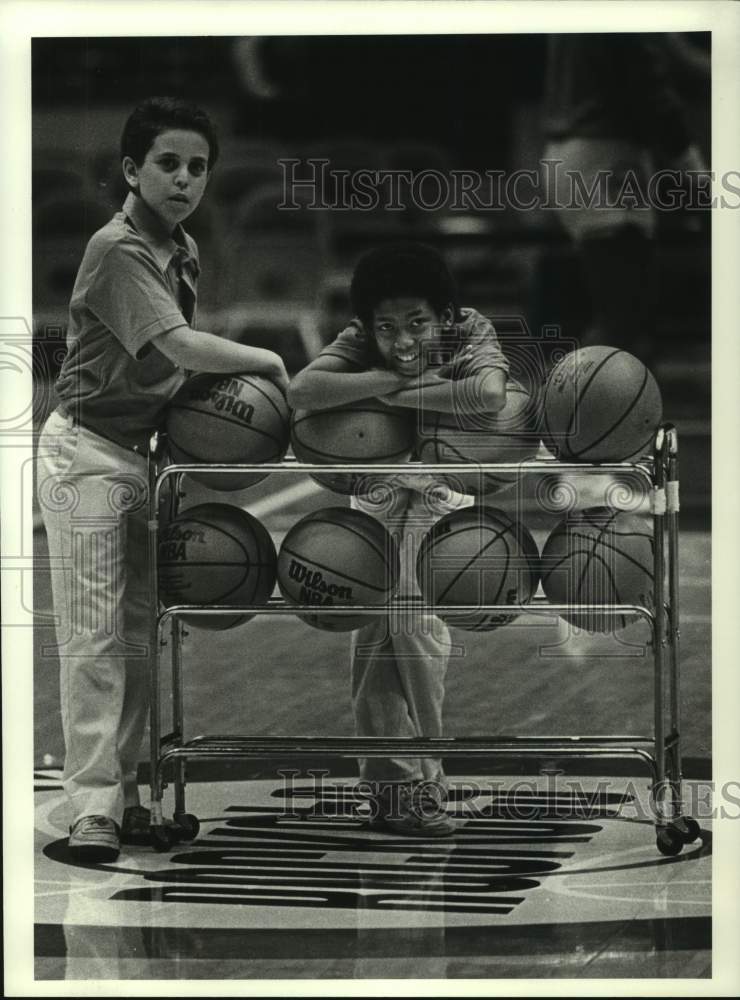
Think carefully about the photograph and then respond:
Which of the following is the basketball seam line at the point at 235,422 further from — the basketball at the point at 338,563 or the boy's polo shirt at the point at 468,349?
the boy's polo shirt at the point at 468,349

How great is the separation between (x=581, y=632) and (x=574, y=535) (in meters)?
0.70

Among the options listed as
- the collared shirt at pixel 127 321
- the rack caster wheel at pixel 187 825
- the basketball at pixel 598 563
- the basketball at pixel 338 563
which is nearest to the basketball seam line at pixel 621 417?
the basketball at pixel 598 563

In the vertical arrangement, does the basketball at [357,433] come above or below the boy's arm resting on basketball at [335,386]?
below

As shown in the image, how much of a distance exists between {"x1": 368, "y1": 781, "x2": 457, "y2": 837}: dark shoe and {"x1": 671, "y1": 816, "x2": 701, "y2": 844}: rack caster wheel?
0.78 metres

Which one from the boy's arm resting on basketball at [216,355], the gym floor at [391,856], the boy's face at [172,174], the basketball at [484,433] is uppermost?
the boy's face at [172,174]

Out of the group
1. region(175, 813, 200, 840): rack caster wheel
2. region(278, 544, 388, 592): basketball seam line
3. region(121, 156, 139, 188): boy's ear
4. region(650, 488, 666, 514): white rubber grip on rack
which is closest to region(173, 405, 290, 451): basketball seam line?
region(278, 544, 388, 592): basketball seam line

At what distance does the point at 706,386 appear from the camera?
5438 millimetres

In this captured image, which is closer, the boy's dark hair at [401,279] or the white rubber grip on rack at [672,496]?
the boy's dark hair at [401,279]

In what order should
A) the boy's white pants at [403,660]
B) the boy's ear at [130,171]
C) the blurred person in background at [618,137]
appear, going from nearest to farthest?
the blurred person in background at [618,137] → the boy's ear at [130,171] → the boy's white pants at [403,660]

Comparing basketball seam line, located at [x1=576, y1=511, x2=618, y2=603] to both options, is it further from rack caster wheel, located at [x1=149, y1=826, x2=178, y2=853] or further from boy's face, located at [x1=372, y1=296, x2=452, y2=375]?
rack caster wheel, located at [x1=149, y1=826, x2=178, y2=853]

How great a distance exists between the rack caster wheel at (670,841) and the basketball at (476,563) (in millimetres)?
907

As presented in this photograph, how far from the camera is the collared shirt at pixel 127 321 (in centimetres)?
580

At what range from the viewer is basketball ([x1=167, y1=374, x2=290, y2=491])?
5852 millimetres

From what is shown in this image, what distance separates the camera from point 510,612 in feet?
19.1
